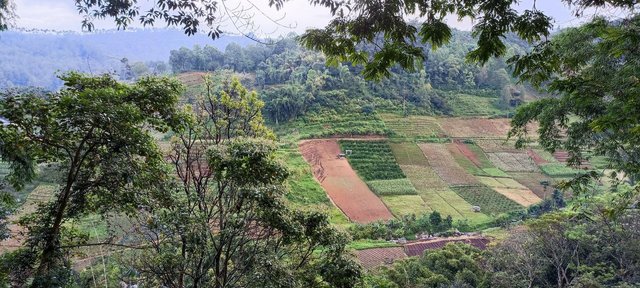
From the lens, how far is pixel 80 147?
12.8 feet

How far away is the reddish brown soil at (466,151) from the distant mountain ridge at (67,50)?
67.5 ft

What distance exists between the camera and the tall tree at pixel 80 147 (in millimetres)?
3729

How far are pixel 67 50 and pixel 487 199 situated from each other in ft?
359

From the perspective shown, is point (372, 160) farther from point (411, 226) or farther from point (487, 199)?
point (411, 226)

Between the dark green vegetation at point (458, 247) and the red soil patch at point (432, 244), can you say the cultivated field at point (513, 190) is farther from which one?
the dark green vegetation at point (458, 247)

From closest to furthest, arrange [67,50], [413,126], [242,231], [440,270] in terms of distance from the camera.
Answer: [242,231]
[440,270]
[413,126]
[67,50]

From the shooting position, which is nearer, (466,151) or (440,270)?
(440,270)

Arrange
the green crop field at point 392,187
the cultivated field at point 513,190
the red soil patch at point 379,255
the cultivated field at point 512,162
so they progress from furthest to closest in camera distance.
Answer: the cultivated field at point 512,162 → the green crop field at point 392,187 → the cultivated field at point 513,190 → the red soil patch at point 379,255

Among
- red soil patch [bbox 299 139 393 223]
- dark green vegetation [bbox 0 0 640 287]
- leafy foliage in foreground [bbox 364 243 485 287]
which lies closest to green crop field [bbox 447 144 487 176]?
red soil patch [bbox 299 139 393 223]

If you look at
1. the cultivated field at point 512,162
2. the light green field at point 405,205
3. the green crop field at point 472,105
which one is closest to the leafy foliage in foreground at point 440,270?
the light green field at point 405,205

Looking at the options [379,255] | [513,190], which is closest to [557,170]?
[513,190]

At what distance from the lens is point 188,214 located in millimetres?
4758

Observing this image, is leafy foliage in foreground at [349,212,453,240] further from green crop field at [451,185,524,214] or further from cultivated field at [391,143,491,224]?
green crop field at [451,185,524,214]

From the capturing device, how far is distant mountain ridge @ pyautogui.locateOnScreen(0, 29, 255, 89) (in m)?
52.2
